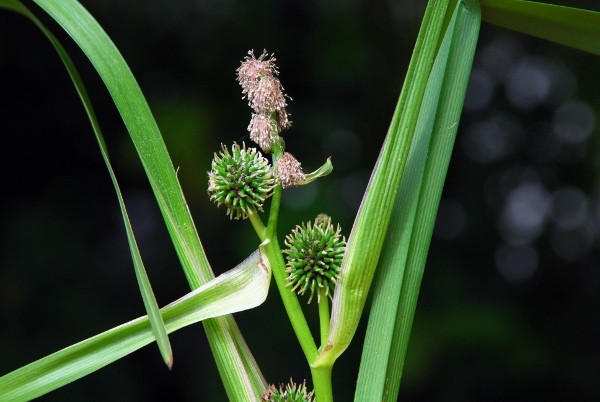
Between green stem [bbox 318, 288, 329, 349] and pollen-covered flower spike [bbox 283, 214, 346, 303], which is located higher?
pollen-covered flower spike [bbox 283, 214, 346, 303]

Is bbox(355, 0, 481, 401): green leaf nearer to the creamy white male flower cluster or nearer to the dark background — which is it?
the creamy white male flower cluster

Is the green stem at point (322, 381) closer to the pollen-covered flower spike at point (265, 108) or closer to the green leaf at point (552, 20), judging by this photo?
the pollen-covered flower spike at point (265, 108)

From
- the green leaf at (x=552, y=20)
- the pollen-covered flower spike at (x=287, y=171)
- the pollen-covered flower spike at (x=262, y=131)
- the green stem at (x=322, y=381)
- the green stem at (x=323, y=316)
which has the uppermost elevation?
the green leaf at (x=552, y=20)

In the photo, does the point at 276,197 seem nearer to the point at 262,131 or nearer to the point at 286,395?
the point at 262,131

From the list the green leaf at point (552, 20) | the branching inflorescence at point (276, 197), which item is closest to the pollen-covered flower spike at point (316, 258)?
the branching inflorescence at point (276, 197)

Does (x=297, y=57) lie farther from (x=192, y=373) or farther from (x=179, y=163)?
(x=192, y=373)

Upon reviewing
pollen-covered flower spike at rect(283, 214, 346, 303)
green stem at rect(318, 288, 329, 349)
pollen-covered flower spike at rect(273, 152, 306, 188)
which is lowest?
green stem at rect(318, 288, 329, 349)

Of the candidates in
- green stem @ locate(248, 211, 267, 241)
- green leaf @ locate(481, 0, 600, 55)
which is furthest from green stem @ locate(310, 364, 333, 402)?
green leaf @ locate(481, 0, 600, 55)
